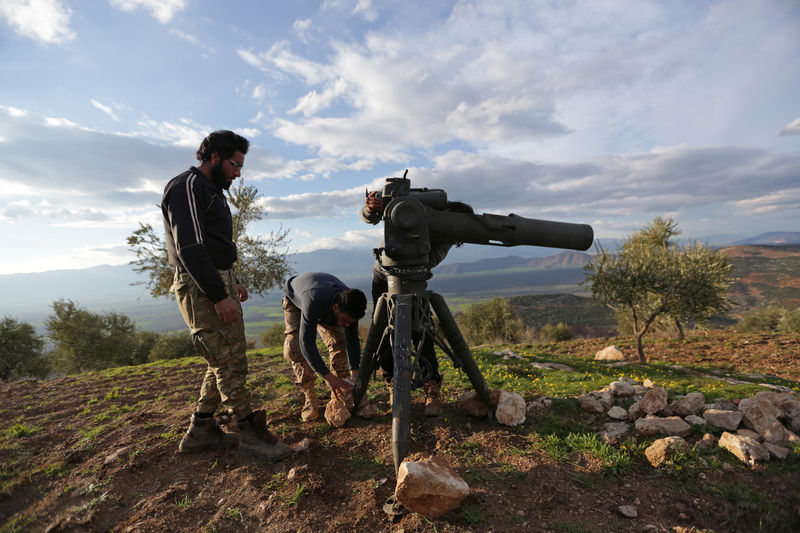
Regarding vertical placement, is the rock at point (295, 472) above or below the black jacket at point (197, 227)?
below

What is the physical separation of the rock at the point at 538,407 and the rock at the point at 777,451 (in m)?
2.10

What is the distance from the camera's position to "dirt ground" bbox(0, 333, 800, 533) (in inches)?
112

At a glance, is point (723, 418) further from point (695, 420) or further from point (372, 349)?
point (372, 349)

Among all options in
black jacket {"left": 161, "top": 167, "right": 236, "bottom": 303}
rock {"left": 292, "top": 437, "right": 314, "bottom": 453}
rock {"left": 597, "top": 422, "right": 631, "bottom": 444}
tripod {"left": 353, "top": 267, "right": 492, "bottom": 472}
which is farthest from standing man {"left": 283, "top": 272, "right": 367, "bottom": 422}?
rock {"left": 597, "top": 422, "right": 631, "bottom": 444}

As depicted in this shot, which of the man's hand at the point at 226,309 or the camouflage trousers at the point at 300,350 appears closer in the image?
the man's hand at the point at 226,309

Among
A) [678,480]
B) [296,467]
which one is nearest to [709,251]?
[678,480]

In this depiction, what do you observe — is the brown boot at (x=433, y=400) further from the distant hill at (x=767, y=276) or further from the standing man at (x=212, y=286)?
the distant hill at (x=767, y=276)

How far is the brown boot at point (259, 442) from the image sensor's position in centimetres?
401

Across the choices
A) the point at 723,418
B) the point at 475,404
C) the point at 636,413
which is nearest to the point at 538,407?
the point at 475,404

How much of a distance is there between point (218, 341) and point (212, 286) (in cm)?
75

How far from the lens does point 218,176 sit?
4.05 metres

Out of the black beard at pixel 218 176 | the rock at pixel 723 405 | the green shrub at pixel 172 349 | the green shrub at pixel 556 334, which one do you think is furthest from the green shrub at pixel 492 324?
the black beard at pixel 218 176

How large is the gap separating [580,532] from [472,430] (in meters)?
1.75

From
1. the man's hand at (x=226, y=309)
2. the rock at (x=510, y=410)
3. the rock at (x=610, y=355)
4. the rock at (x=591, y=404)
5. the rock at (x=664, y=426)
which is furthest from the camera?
the rock at (x=610, y=355)
